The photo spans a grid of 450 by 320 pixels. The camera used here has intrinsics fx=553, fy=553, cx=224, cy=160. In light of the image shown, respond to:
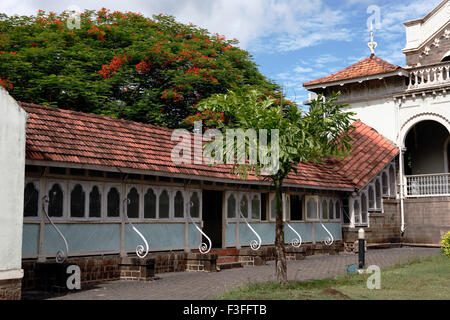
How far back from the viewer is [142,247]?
A: 15102 mm

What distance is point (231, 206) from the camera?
62.0 feet

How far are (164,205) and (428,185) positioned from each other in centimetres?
1537

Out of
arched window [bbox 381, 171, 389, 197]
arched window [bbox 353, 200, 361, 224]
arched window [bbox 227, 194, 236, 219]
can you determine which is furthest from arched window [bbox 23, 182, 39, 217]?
arched window [bbox 381, 171, 389, 197]

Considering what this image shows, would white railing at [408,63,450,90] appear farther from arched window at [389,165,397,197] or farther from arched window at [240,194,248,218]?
arched window at [240,194,248,218]

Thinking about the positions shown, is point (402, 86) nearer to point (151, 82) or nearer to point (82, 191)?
point (151, 82)

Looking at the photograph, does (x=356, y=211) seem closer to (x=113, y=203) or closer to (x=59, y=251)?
(x=113, y=203)

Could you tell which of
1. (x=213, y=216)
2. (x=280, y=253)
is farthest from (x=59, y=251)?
(x=213, y=216)

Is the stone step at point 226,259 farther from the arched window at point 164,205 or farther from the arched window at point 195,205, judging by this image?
the arched window at point 164,205

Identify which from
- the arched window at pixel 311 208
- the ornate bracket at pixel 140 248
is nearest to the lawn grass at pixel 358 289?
the ornate bracket at pixel 140 248

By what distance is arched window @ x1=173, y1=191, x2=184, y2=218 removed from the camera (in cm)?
1664

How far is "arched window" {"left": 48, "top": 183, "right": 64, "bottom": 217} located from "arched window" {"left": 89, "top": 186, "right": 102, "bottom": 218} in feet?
2.88

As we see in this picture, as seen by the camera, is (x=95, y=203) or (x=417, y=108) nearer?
(x=95, y=203)

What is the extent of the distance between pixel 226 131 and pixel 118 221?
4435 mm

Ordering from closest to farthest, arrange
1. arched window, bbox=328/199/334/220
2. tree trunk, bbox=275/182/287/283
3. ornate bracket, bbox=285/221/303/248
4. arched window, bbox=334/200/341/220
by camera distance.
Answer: tree trunk, bbox=275/182/287/283 → ornate bracket, bbox=285/221/303/248 → arched window, bbox=328/199/334/220 → arched window, bbox=334/200/341/220
